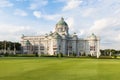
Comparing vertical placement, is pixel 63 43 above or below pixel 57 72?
above

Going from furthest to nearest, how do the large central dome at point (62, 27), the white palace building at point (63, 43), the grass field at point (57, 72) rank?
the large central dome at point (62, 27)
the white palace building at point (63, 43)
the grass field at point (57, 72)

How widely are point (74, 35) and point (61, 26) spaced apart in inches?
452

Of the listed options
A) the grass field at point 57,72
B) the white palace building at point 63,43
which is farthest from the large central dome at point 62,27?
the grass field at point 57,72

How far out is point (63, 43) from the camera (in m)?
161

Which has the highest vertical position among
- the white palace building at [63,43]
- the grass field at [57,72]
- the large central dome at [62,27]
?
the large central dome at [62,27]

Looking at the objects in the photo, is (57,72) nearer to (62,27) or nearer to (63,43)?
(63,43)

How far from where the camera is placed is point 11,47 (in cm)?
15275

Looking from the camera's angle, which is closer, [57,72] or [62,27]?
[57,72]

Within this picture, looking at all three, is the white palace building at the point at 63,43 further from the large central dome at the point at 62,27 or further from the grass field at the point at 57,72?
the grass field at the point at 57,72

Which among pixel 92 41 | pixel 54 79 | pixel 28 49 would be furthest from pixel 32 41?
pixel 54 79

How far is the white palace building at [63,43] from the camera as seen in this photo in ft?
526

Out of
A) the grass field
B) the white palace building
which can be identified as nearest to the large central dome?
the white palace building

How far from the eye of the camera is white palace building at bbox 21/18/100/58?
6309 inches

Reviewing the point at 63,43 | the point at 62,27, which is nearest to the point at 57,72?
the point at 63,43
